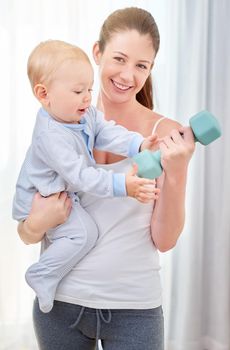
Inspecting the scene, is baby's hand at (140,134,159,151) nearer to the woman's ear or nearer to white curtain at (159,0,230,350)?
the woman's ear

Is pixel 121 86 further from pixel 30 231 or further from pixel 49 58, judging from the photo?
pixel 30 231

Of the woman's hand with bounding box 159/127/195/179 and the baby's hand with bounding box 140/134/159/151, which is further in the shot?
the baby's hand with bounding box 140/134/159/151

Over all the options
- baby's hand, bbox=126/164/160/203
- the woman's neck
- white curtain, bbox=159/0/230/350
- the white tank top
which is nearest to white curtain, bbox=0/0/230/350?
white curtain, bbox=159/0/230/350

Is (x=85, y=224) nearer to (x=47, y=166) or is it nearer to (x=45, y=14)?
(x=47, y=166)

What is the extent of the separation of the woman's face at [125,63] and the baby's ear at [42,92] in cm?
21

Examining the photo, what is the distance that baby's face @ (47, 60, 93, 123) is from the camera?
1.33 meters

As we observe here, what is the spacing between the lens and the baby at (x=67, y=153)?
4.35 ft

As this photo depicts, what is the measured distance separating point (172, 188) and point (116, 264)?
242 millimetres

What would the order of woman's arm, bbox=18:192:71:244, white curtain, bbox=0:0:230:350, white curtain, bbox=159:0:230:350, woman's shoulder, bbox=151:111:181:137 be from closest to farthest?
woman's arm, bbox=18:192:71:244 < woman's shoulder, bbox=151:111:181:137 < white curtain, bbox=0:0:230:350 < white curtain, bbox=159:0:230:350

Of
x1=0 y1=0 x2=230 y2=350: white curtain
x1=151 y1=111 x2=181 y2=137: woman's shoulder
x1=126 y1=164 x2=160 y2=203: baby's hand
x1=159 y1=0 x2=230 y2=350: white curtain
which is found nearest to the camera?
x1=126 y1=164 x2=160 y2=203: baby's hand

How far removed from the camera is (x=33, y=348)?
107 inches

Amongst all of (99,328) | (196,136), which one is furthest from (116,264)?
(196,136)

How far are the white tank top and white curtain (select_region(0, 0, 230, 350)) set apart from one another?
1.02 metres

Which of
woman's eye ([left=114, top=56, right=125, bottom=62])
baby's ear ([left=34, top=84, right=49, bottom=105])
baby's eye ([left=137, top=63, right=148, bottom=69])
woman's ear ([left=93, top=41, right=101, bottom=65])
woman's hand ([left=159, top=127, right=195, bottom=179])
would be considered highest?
woman's ear ([left=93, top=41, right=101, bottom=65])
